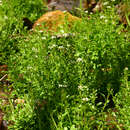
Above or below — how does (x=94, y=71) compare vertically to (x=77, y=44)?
below

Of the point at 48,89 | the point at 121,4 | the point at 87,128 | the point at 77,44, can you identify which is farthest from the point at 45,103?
the point at 121,4

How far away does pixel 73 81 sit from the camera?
332cm

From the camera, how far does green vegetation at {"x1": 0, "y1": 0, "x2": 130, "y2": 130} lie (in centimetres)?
291

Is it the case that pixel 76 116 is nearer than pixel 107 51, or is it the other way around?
pixel 76 116

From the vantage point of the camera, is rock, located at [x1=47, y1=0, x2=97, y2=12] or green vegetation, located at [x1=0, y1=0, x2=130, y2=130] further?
rock, located at [x1=47, y1=0, x2=97, y2=12]

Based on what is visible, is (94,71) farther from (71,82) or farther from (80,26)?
(80,26)

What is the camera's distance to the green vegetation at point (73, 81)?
2.91m

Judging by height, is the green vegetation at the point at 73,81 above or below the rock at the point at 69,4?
below

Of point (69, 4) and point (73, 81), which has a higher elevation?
point (69, 4)

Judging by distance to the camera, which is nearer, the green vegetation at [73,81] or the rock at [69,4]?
the green vegetation at [73,81]

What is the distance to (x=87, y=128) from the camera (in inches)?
106

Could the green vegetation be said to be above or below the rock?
below

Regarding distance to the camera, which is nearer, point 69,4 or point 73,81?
point 73,81

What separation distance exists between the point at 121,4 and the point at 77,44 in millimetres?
2812
